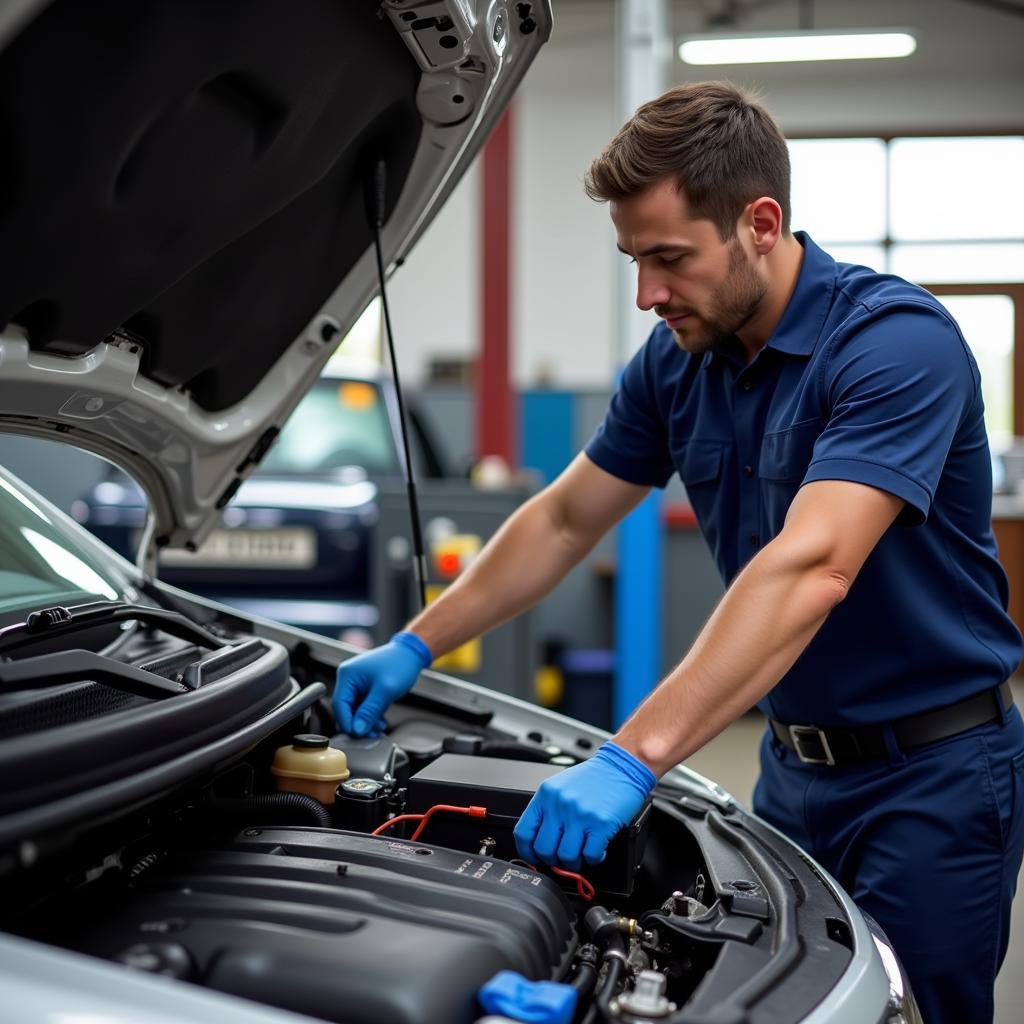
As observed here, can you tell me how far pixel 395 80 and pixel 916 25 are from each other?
30.2 feet

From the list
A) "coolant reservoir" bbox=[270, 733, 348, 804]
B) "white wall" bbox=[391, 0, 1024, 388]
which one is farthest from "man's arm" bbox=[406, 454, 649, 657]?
"white wall" bbox=[391, 0, 1024, 388]

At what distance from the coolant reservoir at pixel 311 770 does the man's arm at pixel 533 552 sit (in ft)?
1.58

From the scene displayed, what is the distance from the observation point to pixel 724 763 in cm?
466

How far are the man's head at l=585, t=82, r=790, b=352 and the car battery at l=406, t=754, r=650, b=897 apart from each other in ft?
2.32

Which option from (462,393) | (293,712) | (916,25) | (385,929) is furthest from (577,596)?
(916,25)

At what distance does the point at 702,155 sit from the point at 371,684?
3.14 ft

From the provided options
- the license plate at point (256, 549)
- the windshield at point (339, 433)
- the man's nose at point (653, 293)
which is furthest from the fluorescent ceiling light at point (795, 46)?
the man's nose at point (653, 293)

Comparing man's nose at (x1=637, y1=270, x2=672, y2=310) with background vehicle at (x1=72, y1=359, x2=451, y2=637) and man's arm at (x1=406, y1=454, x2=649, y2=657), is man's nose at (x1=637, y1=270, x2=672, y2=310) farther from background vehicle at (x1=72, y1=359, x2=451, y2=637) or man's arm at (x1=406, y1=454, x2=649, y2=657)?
background vehicle at (x1=72, y1=359, x2=451, y2=637)

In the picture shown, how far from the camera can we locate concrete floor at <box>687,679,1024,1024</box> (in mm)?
2623

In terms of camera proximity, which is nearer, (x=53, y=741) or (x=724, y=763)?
(x=53, y=741)

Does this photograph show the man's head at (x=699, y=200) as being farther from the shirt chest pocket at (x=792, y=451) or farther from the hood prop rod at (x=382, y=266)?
the hood prop rod at (x=382, y=266)

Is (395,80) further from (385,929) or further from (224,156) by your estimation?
(385,929)

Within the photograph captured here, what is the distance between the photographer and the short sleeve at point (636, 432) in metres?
1.94

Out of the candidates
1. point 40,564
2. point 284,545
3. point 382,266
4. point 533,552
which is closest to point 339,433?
point 284,545
